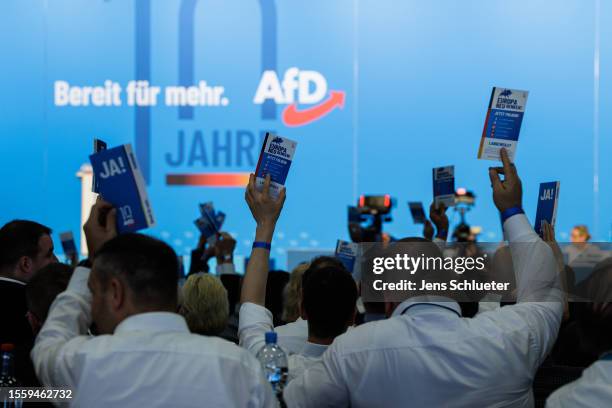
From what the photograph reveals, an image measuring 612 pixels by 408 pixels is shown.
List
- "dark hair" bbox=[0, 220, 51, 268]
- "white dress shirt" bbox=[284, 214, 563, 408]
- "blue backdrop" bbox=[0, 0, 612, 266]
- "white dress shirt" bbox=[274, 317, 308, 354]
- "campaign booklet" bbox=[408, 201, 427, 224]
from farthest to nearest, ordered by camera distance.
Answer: "blue backdrop" bbox=[0, 0, 612, 266], "campaign booklet" bbox=[408, 201, 427, 224], "dark hair" bbox=[0, 220, 51, 268], "white dress shirt" bbox=[274, 317, 308, 354], "white dress shirt" bbox=[284, 214, 563, 408]

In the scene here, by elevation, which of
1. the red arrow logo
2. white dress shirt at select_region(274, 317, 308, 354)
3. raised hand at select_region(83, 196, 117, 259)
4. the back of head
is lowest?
the back of head

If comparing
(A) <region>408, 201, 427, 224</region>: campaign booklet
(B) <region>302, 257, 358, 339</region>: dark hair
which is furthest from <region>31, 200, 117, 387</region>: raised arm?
(A) <region>408, 201, 427, 224</region>: campaign booklet

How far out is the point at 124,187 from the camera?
202 cm

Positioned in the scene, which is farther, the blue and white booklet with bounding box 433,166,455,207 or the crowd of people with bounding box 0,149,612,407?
the blue and white booklet with bounding box 433,166,455,207

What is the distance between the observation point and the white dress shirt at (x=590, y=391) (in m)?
1.71

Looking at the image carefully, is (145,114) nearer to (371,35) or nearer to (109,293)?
(371,35)

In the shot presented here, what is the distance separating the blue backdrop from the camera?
905 centimetres

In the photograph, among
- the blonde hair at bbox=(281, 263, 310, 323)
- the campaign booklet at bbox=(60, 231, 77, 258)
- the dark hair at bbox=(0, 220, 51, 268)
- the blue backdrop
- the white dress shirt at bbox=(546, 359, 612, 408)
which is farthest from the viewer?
the blue backdrop

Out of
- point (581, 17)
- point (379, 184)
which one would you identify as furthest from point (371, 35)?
point (581, 17)

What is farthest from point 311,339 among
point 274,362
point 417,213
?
point 417,213

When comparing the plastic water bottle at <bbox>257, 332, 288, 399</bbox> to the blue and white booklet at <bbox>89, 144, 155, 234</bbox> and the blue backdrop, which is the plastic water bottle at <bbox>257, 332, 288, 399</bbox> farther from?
the blue backdrop

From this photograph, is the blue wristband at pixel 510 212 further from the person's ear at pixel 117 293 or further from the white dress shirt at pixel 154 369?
the person's ear at pixel 117 293

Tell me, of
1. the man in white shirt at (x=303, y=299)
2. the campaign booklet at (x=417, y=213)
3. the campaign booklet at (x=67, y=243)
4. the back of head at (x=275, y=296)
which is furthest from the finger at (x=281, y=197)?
the campaign booklet at (x=67, y=243)

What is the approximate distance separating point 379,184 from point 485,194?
1.07 m
